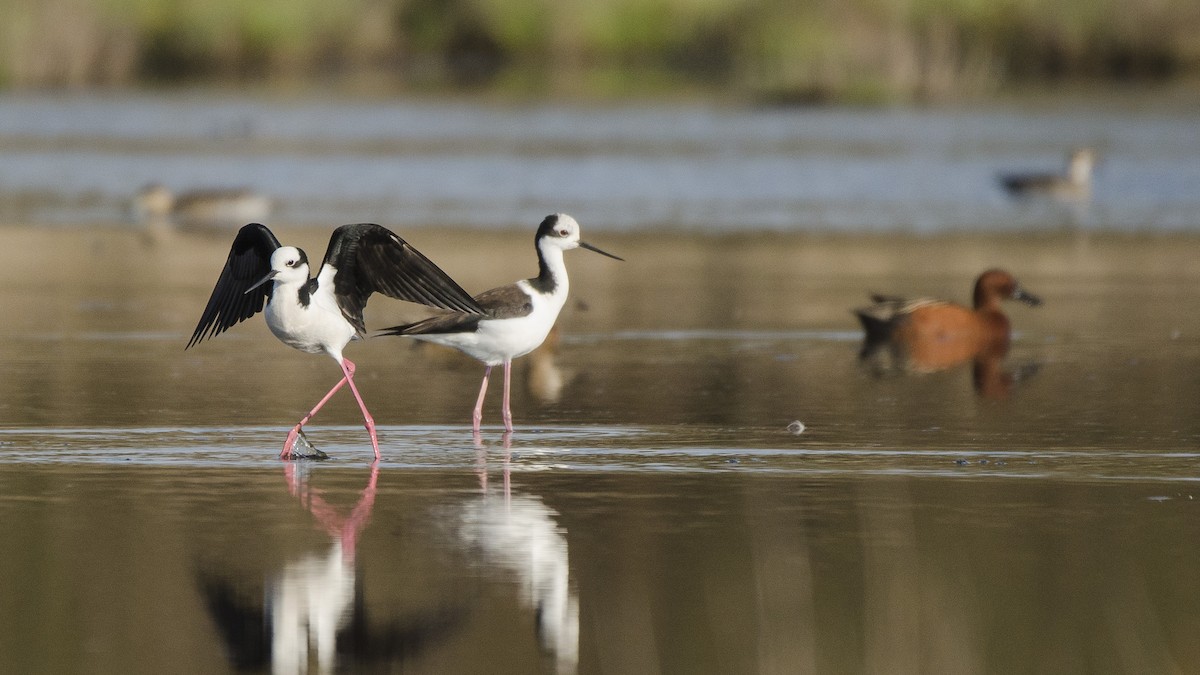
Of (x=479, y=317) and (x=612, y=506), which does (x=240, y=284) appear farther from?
(x=612, y=506)

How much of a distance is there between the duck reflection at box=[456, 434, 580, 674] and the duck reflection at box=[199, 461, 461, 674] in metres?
0.32

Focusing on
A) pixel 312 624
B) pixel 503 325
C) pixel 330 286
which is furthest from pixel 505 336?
pixel 312 624

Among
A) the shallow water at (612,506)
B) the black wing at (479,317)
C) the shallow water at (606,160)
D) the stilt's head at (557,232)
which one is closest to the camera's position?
the shallow water at (612,506)

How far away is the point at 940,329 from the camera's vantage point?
14961 mm

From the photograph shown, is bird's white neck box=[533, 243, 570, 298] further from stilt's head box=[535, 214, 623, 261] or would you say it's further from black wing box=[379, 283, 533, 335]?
black wing box=[379, 283, 533, 335]

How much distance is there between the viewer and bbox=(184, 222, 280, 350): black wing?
10.9 meters

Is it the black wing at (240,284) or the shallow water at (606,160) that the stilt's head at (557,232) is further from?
the shallow water at (606,160)

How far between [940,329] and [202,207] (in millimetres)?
13076

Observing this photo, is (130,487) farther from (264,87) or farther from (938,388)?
(264,87)

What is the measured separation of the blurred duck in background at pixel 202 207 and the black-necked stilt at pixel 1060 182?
9431 mm

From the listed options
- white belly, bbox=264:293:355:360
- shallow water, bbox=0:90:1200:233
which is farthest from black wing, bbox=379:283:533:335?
shallow water, bbox=0:90:1200:233

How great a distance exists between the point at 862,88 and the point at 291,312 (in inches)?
1376

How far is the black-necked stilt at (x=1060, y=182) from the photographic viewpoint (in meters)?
28.3

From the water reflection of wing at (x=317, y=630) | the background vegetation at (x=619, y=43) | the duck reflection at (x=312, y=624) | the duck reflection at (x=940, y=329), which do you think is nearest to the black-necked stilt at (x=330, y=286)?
the duck reflection at (x=312, y=624)
